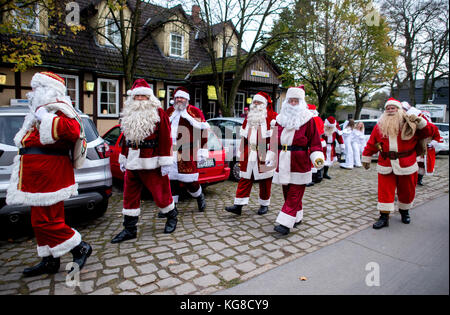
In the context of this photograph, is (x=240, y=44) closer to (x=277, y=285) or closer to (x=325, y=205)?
(x=325, y=205)

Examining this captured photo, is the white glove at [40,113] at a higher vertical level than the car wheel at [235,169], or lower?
higher

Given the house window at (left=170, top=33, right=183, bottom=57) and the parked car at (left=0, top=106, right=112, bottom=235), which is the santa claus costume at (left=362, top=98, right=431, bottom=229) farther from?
the house window at (left=170, top=33, right=183, bottom=57)

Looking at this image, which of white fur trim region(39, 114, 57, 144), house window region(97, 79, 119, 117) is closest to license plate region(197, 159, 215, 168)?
white fur trim region(39, 114, 57, 144)

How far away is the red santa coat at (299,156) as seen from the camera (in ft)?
14.1

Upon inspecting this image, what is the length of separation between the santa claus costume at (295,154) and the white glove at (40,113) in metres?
3.01

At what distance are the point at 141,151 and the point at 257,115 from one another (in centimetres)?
206

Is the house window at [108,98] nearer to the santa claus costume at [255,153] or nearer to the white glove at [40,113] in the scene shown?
the santa claus costume at [255,153]

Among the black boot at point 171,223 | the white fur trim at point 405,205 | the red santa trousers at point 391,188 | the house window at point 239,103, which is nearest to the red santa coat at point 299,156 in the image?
the red santa trousers at point 391,188

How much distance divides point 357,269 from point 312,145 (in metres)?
1.78

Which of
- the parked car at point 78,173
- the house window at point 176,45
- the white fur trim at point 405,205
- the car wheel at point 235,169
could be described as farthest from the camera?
the house window at point 176,45

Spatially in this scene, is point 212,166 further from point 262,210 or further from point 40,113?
point 40,113

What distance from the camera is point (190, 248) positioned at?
12.5ft

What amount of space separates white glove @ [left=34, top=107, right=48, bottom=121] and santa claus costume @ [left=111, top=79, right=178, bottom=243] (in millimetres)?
1155
